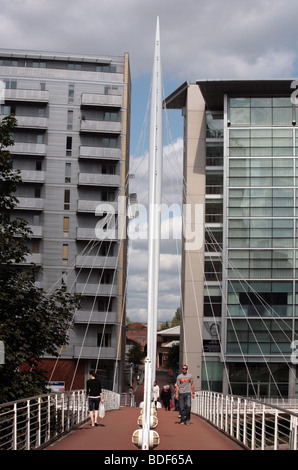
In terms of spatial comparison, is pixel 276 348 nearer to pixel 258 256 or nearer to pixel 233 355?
pixel 233 355

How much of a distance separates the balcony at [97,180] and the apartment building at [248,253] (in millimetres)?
5900

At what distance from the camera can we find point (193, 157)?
5453 centimetres

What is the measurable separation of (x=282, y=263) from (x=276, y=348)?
6285 mm

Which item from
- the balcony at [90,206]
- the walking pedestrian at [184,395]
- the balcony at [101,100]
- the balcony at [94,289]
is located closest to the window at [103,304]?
the balcony at [94,289]

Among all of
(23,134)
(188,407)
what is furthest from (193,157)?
(188,407)

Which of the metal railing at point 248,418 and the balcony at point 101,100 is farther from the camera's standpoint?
the balcony at point 101,100

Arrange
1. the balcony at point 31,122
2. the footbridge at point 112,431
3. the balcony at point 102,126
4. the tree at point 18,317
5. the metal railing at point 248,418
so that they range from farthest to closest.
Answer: the balcony at point 102,126, the balcony at point 31,122, the tree at point 18,317, the footbridge at point 112,431, the metal railing at point 248,418

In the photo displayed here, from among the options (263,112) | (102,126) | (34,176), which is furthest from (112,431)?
(102,126)

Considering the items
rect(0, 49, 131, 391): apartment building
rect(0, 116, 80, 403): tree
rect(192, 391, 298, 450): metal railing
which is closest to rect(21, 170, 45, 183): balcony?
rect(0, 49, 131, 391): apartment building

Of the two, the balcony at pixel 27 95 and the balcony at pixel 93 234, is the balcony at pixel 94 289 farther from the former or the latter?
the balcony at pixel 27 95

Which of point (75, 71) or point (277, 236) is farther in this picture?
point (75, 71)

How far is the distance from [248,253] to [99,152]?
46.0 ft

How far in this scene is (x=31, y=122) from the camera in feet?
173

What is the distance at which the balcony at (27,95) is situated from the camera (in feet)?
172
